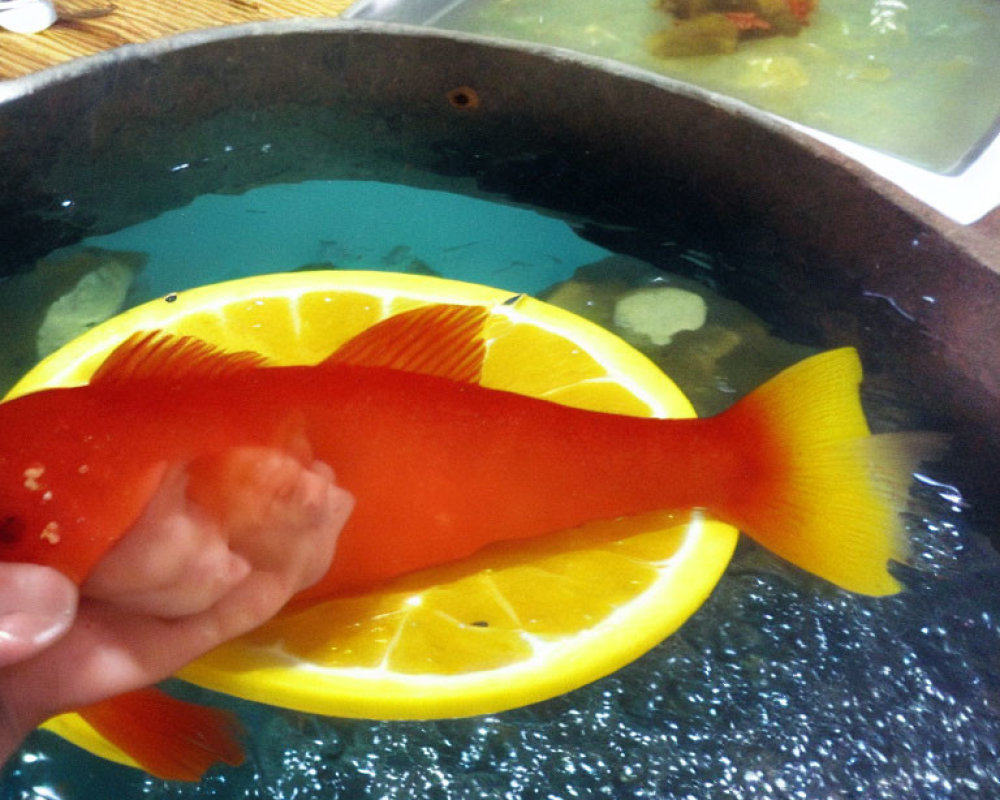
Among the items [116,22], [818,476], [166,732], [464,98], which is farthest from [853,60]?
[166,732]

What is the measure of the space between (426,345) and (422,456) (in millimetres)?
55

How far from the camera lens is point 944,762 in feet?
1.56

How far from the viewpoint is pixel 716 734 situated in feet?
1.61

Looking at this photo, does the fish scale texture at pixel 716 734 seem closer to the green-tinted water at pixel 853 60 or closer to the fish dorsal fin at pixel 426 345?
the fish dorsal fin at pixel 426 345

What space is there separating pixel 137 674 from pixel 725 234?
0.60m

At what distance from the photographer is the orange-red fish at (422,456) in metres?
0.34

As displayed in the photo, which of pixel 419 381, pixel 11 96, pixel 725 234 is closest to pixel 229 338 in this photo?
pixel 419 381

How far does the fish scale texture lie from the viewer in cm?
46

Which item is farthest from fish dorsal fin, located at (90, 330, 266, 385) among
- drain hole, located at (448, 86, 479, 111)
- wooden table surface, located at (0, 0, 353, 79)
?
wooden table surface, located at (0, 0, 353, 79)

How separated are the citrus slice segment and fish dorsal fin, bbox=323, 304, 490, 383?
0.34ft

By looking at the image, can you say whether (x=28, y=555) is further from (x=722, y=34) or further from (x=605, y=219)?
(x=722, y=34)

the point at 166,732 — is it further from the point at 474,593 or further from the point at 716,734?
the point at 716,734

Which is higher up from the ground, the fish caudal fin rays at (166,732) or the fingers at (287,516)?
the fingers at (287,516)

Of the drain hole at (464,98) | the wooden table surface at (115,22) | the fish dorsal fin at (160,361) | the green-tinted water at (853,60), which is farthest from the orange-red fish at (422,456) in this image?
the green-tinted water at (853,60)
